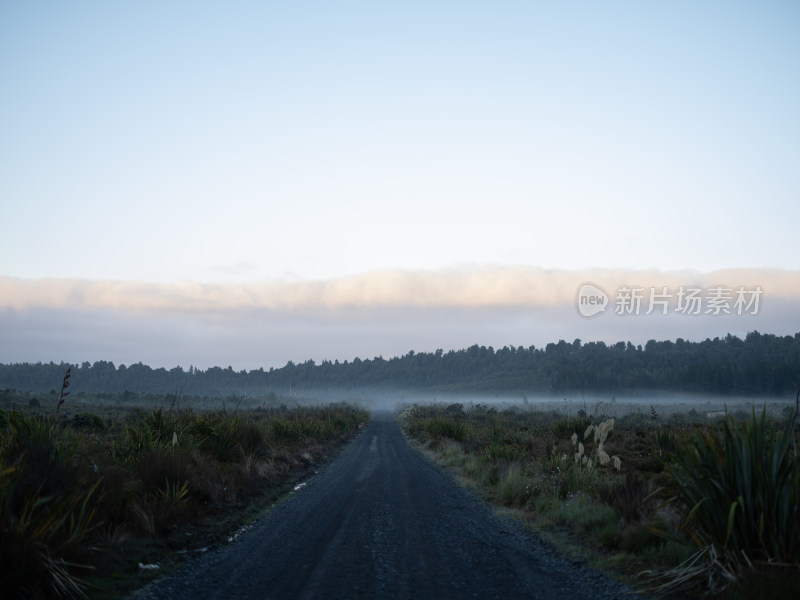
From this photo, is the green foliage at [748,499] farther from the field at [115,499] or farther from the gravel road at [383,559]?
the field at [115,499]

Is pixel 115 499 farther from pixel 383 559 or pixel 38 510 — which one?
pixel 383 559

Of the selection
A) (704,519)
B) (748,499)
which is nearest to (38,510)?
(704,519)

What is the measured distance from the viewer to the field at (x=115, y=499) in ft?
19.9

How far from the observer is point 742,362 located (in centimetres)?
12300

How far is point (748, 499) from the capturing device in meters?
6.22

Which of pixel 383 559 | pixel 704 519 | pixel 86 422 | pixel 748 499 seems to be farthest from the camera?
pixel 86 422

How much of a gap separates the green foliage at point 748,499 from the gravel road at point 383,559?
1408 mm

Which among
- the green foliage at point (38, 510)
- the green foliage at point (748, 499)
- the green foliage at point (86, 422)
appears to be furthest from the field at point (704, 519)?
the green foliage at point (86, 422)

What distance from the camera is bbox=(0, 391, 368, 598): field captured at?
6079mm

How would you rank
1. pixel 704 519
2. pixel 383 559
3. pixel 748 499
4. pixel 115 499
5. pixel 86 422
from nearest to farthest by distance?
pixel 748 499, pixel 704 519, pixel 383 559, pixel 115 499, pixel 86 422

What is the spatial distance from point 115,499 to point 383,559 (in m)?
4.59

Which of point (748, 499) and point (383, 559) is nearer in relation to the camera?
point (748, 499)

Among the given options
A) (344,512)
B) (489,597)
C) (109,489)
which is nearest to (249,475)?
(344,512)

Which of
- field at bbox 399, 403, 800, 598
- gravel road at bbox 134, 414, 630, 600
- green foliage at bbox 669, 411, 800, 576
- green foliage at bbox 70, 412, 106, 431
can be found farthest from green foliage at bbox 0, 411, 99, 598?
green foliage at bbox 70, 412, 106, 431
